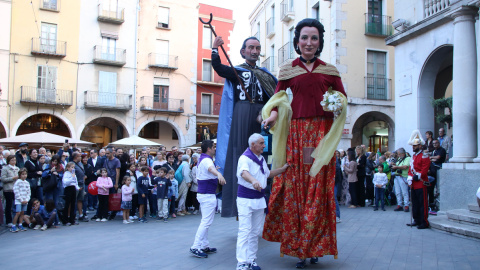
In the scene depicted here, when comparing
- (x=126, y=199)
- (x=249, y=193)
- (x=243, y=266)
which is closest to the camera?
(x=243, y=266)

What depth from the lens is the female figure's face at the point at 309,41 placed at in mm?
4711

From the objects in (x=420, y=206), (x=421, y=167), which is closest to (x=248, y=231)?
(x=420, y=206)

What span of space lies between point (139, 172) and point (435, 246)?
24.5ft

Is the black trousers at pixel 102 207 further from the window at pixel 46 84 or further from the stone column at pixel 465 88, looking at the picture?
the window at pixel 46 84

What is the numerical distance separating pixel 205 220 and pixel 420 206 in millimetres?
4622

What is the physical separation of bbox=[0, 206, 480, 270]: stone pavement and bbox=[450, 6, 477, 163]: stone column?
210cm

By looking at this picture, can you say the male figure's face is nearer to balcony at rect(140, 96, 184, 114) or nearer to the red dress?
the red dress

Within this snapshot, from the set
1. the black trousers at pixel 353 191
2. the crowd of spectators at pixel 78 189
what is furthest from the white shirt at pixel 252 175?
the black trousers at pixel 353 191

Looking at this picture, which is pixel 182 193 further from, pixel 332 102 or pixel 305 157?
pixel 332 102

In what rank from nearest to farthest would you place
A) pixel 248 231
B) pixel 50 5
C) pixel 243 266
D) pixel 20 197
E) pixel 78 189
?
pixel 243 266, pixel 248 231, pixel 20 197, pixel 78 189, pixel 50 5

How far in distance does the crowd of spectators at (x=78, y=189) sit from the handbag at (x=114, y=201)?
5 centimetres

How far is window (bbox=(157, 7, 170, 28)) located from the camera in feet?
102

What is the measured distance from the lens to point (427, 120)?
38.5 feet

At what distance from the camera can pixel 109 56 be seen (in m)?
28.6
